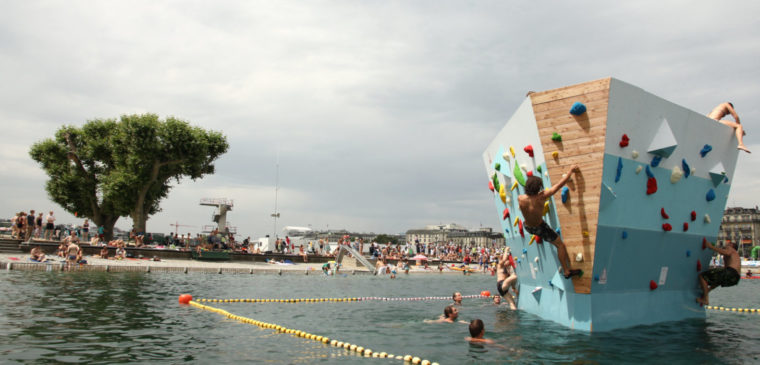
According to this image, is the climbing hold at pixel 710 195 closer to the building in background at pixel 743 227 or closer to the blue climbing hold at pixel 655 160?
the blue climbing hold at pixel 655 160

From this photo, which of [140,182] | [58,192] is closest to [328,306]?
[140,182]

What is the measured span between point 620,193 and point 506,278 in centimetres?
604

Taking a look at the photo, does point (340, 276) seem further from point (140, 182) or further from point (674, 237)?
point (674, 237)

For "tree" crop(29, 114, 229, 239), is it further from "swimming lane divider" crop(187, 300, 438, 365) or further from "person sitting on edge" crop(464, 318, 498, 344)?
"person sitting on edge" crop(464, 318, 498, 344)

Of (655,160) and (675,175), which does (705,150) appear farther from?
(655,160)

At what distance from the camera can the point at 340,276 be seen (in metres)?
29.2

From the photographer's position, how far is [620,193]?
9391 mm

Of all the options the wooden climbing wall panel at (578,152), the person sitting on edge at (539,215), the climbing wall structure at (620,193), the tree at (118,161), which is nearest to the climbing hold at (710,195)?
the climbing wall structure at (620,193)

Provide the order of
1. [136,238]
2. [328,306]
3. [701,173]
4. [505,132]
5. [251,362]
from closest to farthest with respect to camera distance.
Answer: [251,362] → [701,173] → [505,132] → [328,306] → [136,238]

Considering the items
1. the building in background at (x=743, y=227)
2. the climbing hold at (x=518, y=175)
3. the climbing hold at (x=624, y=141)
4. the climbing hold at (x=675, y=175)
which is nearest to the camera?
the climbing hold at (x=624, y=141)

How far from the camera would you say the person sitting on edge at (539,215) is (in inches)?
372

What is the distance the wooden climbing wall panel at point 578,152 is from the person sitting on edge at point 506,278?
4.69 metres

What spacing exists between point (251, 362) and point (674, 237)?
29.7 ft

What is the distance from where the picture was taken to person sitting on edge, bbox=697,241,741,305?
11422 mm
